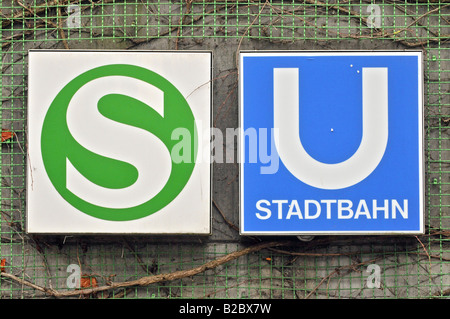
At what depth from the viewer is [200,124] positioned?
4.57 metres

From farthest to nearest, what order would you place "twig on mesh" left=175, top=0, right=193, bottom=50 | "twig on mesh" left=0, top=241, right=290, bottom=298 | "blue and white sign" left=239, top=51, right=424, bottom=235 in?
"twig on mesh" left=175, top=0, right=193, bottom=50
"twig on mesh" left=0, top=241, right=290, bottom=298
"blue and white sign" left=239, top=51, right=424, bottom=235

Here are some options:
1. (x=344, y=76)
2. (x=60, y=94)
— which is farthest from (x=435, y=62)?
(x=60, y=94)

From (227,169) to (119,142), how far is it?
96 cm

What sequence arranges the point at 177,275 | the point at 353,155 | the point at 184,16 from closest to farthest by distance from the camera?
the point at 353,155
the point at 177,275
the point at 184,16

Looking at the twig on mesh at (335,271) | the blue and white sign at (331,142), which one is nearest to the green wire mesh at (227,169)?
the twig on mesh at (335,271)

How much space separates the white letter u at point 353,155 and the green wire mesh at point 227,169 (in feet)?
1.35

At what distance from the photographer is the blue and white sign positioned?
454 centimetres

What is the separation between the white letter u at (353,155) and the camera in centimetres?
456

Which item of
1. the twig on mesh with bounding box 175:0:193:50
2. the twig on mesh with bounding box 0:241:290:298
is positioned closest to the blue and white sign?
the twig on mesh with bounding box 0:241:290:298

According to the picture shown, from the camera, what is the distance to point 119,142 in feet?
15.0

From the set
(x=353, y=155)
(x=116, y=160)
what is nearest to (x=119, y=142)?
(x=116, y=160)

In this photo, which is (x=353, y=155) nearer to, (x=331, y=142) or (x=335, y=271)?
(x=331, y=142)

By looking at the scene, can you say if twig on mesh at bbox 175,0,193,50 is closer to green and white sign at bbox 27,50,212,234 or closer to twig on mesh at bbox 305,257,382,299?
green and white sign at bbox 27,50,212,234
